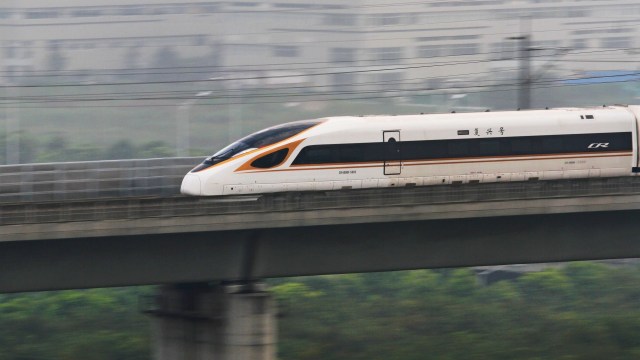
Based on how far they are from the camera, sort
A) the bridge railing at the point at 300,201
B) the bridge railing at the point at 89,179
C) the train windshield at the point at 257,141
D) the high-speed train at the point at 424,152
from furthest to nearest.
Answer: the bridge railing at the point at 89,179 < the train windshield at the point at 257,141 < the high-speed train at the point at 424,152 < the bridge railing at the point at 300,201

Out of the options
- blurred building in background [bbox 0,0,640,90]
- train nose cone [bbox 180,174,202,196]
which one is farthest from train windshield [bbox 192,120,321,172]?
blurred building in background [bbox 0,0,640,90]

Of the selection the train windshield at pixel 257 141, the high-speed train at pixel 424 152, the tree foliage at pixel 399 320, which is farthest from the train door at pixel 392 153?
the tree foliage at pixel 399 320

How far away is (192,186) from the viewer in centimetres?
2720

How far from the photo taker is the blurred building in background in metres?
102

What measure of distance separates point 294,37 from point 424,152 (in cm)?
7433

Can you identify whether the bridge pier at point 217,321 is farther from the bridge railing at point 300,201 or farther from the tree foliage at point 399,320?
the tree foliage at point 399,320

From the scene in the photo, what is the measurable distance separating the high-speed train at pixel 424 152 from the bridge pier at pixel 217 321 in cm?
310

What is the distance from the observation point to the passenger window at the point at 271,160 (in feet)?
89.4

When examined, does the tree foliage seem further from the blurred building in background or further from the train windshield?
the blurred building in background

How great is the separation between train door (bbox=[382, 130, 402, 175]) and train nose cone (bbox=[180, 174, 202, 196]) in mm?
5897

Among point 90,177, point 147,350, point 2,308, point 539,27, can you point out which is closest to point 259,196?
point 90,177

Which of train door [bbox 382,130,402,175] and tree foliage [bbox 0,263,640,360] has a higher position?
train door [bbox 382,130,402,175]

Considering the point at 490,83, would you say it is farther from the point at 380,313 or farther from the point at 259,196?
the point at 259,196

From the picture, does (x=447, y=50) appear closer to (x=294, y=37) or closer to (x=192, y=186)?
(x=294, y=37)
